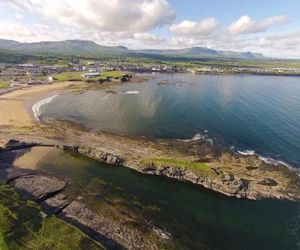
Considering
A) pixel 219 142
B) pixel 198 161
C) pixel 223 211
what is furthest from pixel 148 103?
pixel 223 211

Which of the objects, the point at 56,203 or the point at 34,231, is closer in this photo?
the point at 34,231

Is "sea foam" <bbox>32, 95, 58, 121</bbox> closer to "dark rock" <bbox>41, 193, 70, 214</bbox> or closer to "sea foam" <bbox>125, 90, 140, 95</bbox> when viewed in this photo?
"sea foam" <bbox>125, 90, 140, 95</bbox>

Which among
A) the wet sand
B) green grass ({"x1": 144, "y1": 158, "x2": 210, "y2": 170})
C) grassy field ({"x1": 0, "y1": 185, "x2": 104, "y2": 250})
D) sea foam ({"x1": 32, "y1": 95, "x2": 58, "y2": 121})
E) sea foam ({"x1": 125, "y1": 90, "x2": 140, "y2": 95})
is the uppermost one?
grassy field ({"x1": 0, "y1": 185, "x2": 104, "y2": 250})

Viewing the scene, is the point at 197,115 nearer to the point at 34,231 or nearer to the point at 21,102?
the point at 21,102

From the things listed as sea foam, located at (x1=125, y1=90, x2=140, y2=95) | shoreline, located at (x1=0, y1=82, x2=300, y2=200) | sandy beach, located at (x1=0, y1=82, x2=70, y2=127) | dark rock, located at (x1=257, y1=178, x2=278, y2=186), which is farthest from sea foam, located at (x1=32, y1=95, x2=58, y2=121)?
dark rock, located at (x1=257, y1=178, x2=278, y2=186)

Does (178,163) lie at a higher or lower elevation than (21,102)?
higher

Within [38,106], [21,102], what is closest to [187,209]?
[38,106]
